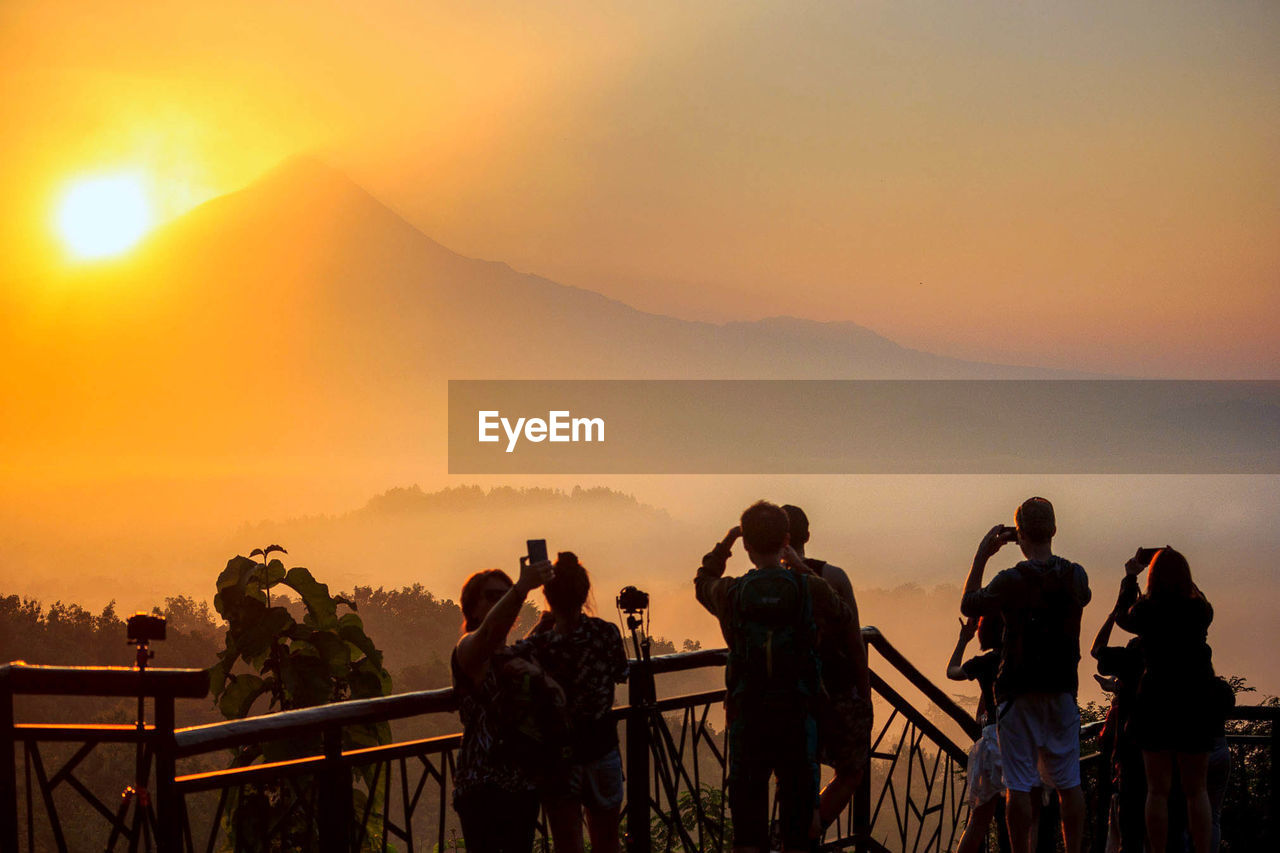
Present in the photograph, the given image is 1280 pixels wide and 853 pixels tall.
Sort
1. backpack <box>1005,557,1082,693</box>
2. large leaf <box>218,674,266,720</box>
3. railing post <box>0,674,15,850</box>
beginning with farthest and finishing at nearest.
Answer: large leaf <box>218,674,266,720</box>
backpack <box>1005,557,1082,693</box>
railing post <box>0,674,15,850</box>

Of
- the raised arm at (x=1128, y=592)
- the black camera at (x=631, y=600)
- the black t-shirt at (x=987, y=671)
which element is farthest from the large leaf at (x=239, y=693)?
the raised arm at (x=1128, y=592)

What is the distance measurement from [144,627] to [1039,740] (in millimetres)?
4248

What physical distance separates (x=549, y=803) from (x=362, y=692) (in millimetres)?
6465

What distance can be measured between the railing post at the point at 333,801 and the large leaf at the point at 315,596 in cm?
655

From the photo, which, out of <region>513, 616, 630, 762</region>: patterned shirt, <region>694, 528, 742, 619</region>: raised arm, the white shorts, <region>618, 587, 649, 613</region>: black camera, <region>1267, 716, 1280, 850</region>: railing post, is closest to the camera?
<region>513, 616, 630, 762</region>: patterned shirt

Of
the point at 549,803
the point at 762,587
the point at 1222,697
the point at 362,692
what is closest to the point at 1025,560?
the point at 1222,697

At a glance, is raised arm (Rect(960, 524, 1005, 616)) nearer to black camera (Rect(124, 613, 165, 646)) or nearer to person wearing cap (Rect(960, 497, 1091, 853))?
person wearing cap (Rect(960, 497, 1091, 853))

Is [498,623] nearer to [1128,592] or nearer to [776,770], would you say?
[776,770]

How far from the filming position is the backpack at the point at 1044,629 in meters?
6.20

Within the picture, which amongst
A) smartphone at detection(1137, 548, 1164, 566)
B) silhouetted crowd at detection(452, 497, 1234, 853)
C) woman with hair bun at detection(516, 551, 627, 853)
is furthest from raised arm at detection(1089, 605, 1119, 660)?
woman with hair bun at detection(516, 551, 627, 853)

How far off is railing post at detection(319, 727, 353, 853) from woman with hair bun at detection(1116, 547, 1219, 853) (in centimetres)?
401

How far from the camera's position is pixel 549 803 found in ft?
16.9

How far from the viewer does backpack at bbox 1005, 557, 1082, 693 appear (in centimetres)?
620

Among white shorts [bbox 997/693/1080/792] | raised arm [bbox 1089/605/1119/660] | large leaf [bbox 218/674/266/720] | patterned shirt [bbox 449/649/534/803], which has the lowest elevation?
large leaf [bbox 218/674/266/720]
